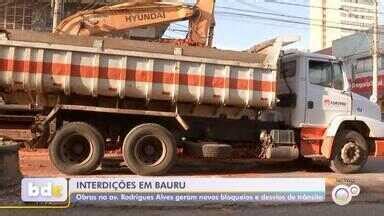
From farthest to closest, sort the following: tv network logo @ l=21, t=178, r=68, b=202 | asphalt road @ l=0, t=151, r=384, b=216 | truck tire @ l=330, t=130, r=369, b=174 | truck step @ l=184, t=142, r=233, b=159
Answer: truck tire @ l=330, t=130, r=369, b=174, truck step @ l=184, t=142, r=233, b=159, asphalt road @ l=0, t=151, r=384, b=216, tv network logo @ l=21, t=178, r=68, b=202

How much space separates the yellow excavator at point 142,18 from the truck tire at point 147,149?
2501mm

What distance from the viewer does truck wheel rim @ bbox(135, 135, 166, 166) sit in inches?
509

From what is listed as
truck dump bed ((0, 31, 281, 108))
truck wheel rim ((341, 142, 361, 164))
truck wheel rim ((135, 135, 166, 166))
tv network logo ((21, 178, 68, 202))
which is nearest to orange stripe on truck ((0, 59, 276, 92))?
truck dump bed ((0, 31, 281, 108))

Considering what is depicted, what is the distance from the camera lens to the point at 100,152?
12.7 m

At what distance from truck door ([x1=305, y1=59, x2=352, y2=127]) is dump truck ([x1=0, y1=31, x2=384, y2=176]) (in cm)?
2

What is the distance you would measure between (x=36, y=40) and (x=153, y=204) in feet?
15.9

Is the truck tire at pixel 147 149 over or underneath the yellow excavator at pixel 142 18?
underneath

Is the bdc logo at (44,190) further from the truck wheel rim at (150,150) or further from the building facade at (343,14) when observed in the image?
the building facade at (343,14)

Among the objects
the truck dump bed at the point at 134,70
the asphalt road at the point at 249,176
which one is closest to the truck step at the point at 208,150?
the asphalt road at the point at 249,176

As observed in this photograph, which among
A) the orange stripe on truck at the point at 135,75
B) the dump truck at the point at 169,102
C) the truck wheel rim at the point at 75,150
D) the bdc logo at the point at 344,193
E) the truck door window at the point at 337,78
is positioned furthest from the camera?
the truck door window at the point at 337,78

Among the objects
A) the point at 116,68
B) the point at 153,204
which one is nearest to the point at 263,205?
the point at 153,204

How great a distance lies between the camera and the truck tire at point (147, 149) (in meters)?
12.8

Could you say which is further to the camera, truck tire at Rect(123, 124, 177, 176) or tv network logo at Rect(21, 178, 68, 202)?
truck tire at Rect(123, 124, 177, 176)

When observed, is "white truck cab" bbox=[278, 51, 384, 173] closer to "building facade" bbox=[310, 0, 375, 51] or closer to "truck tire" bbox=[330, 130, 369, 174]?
"truck tire" bbox=[330, 130, 369, 174]
